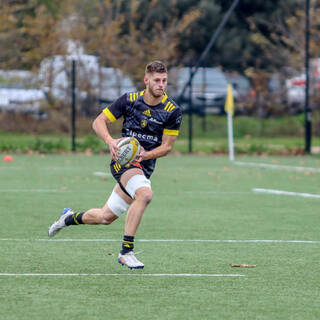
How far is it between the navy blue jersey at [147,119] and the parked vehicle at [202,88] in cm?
1693

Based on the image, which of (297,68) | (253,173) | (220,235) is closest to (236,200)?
(220,235)

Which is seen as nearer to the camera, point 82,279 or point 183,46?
point 82,279

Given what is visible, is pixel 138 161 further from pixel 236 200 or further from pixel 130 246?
pixel 236 200

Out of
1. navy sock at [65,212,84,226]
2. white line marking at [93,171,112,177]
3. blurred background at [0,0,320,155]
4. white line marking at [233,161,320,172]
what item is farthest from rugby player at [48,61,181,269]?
blurred background at [0,0,320,155]

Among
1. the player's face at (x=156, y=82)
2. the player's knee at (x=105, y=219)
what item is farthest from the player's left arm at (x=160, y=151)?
the player's knee at (x=105, y=219)

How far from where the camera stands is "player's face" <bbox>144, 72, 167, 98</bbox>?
7816 millimetres

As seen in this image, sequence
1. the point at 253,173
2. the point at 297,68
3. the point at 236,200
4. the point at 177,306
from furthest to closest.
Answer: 1. the point at 297,68
2. the point at 253,173
3. the point at 236,200
4. the point at 177,306

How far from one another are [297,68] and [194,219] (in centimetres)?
1965

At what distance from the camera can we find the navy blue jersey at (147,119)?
809cm

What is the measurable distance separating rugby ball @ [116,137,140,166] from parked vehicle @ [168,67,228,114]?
683 inches

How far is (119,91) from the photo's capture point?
2622 centimetres

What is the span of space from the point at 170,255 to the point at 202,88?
A: 19402mm

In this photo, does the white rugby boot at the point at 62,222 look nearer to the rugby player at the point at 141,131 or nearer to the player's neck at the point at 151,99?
the rugby player at the point at 141,131

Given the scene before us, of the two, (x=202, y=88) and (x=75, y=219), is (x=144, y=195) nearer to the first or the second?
(x=75, y=219)
